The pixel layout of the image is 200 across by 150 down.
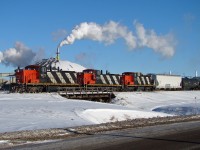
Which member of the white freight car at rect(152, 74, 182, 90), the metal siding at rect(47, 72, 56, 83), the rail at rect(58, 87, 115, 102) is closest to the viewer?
the rail at rect(58, 87, 115, 102)

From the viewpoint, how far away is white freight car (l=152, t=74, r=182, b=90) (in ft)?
257

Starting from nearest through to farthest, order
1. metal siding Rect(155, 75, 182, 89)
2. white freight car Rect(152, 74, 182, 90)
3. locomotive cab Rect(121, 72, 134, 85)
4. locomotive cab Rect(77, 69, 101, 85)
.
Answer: locomotive cab Rect(77, 69, 101, 85) < locomotive cab Rect(121, 72, 134, 85) < white freight car Rect(152, 74, 182, 90) < metal siding Rect(155, 75, 182, 89)

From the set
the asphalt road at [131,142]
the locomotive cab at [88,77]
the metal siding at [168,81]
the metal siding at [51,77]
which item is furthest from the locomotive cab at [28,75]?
the metal siding at [168,81]

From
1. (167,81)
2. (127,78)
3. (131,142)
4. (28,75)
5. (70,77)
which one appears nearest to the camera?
(131,142)

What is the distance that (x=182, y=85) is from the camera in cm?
8656

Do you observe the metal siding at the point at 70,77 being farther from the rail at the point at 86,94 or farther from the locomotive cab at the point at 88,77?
the rail at the point at 86,94

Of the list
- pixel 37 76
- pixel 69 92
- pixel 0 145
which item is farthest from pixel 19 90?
pixel 0 145

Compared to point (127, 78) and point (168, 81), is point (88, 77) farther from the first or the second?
point (168, 81)

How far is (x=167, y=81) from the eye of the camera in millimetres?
81750

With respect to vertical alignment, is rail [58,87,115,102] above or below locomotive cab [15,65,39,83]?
below

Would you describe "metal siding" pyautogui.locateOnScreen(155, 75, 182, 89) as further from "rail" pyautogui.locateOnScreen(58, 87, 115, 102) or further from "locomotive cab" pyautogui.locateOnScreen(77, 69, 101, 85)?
"rail" pyautogui.locateOnScreen(58, 87, 115, 102)

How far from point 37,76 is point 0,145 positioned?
35925mm

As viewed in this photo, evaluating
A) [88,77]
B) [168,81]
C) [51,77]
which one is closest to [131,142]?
[51,77]

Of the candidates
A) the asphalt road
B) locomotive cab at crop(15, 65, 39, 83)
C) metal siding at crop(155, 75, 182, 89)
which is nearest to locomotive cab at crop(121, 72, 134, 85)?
metal siding at crop(155, 75, 182, 89)
